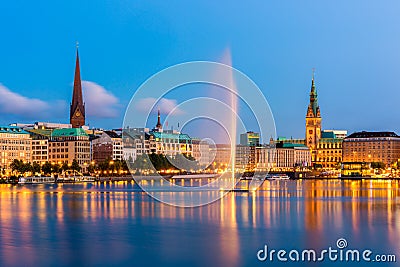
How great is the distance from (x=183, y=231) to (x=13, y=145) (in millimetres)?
64865

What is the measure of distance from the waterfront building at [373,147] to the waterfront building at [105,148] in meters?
44.5

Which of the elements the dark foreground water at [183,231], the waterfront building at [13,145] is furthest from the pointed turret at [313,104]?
the dark foreground water at [183,231]

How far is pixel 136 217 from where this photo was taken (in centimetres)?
3019

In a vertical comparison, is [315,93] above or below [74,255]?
above

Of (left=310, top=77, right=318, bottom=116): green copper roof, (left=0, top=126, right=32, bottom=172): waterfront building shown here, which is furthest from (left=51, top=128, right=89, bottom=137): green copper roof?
(left=310, top=77, right=318, bottom=116): green copper roof

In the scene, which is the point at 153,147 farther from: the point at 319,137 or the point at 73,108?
the point at 319,137

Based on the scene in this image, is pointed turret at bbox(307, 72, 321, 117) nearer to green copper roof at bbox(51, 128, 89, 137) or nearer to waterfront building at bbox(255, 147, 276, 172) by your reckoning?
waterfront building at bbox(255, 147, 276, 172)

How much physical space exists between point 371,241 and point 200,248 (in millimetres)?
5655

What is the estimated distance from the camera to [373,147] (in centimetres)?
11619

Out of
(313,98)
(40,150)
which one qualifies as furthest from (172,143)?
(313,98)

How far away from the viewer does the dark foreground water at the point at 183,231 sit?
64.9ft

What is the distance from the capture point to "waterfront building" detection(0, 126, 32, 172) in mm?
84312

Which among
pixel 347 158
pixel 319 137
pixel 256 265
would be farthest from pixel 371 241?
pixel 319 137

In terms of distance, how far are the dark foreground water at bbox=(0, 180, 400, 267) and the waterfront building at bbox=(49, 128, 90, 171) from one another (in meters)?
52.4
